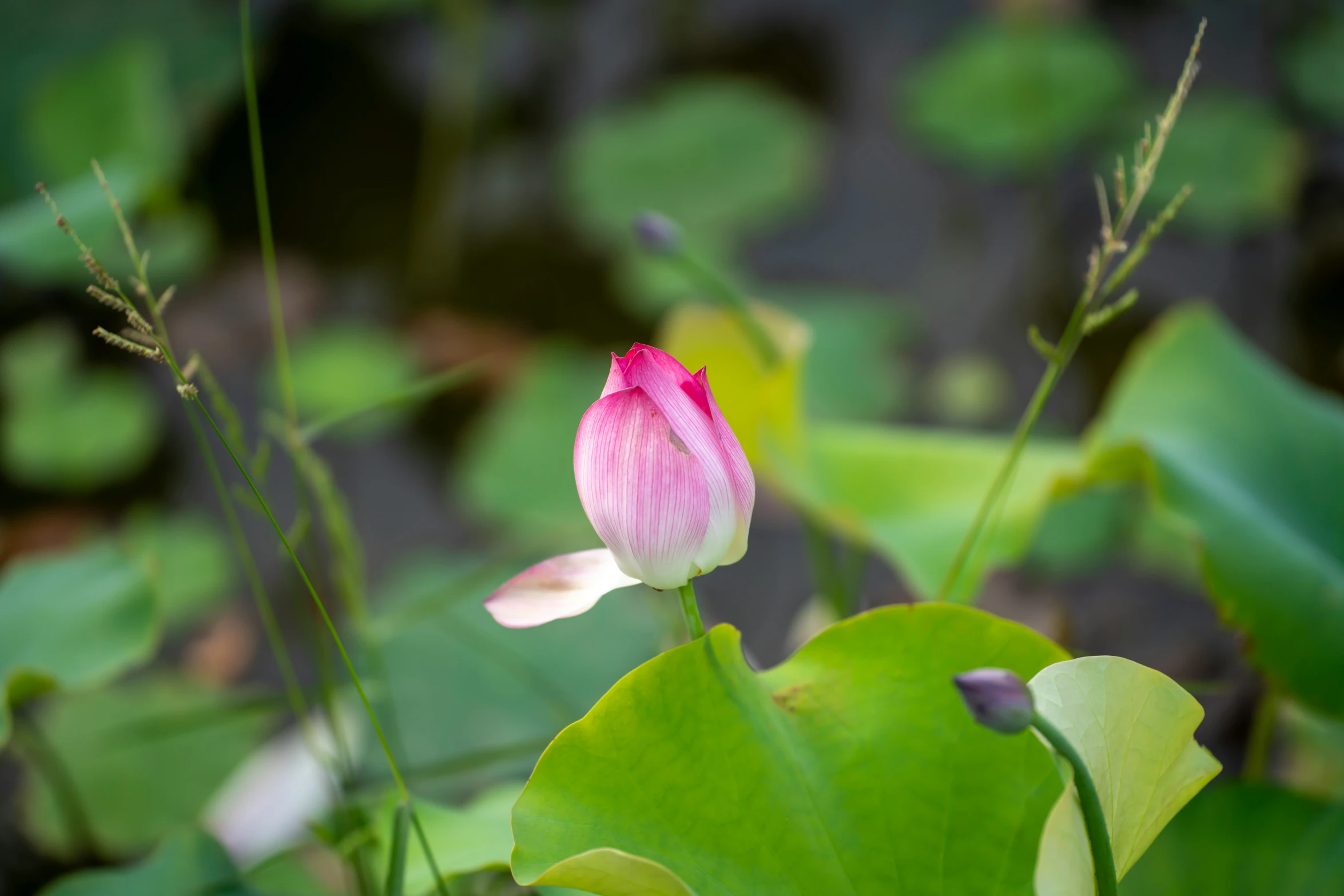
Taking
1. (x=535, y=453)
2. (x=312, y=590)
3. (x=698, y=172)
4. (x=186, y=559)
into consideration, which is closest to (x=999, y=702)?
(x=312, y=590)

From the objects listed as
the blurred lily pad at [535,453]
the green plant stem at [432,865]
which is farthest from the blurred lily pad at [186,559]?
the green plant stem at [432,865]

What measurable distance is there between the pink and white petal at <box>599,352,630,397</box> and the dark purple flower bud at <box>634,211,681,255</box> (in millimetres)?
289

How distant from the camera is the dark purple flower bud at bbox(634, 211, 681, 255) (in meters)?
0.58

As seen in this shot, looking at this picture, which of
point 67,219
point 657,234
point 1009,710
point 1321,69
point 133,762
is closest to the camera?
point 1009,710

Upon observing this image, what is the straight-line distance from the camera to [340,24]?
7.29ft

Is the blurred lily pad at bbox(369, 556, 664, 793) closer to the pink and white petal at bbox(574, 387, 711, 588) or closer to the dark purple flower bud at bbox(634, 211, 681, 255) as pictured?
the dark purple flower bud at bbox(634, 211, 681, 255)

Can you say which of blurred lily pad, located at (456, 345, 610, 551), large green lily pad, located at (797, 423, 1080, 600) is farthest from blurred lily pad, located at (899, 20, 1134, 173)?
large green lily pad, located at (797, 423, 1080, 600)

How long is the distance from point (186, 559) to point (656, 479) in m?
1.43

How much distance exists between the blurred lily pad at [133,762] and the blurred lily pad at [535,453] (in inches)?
19.1

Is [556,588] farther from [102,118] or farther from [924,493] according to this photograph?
[102,118]

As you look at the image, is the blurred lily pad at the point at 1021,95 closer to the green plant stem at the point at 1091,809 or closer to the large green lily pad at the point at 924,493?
the large green lily pad at the point at 924,493

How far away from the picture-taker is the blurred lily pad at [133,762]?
960 mm

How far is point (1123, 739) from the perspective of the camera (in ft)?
1.02

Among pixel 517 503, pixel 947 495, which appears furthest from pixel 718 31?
pixel 947 495
